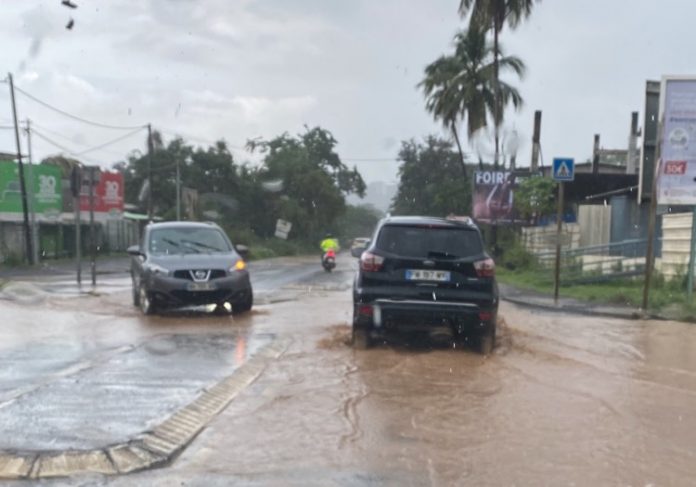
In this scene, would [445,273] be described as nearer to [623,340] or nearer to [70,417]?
[623,340]

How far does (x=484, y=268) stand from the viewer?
9250mm

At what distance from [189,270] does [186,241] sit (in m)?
1.29

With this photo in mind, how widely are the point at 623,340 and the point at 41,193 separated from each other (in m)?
33.2

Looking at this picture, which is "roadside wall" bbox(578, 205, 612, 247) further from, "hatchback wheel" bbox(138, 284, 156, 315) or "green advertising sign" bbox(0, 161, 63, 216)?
"green advertising sign" bbox(0, 161, 63, 216)

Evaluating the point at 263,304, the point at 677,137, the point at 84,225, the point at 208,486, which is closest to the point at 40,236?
the point at 84,225

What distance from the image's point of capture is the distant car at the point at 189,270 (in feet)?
42.4

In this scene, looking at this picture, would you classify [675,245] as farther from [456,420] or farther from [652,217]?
[456,420]

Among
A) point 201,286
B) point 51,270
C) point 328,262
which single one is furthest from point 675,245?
point 51,270

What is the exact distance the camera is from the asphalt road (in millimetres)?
5188

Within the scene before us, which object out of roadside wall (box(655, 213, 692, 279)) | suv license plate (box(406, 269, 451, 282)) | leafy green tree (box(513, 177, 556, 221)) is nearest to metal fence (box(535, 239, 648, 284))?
roadside wall (box(655, 213, 692, 279))

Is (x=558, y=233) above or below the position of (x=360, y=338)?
above

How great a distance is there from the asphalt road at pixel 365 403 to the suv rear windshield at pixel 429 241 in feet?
4.02

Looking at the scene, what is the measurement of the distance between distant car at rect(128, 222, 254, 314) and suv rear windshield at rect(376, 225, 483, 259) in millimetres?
4479

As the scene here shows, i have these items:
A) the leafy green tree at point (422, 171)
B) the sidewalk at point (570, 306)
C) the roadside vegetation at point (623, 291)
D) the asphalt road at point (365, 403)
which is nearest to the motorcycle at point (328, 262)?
the roadside vegetation at point (623, 291)
